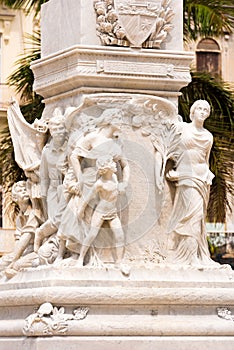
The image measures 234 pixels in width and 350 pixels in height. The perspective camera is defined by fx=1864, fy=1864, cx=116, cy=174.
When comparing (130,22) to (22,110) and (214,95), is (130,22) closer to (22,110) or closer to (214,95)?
(22,110)

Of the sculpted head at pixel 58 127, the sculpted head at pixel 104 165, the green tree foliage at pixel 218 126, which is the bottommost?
the green tree foliage at pixel 218 126

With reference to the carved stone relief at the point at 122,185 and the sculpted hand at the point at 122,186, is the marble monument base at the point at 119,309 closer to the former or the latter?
the carved stone relief at the point at 122,185

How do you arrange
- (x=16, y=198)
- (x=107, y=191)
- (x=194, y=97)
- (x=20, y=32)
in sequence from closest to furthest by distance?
(x=107, y=191)
(x=16, y=198)
(x=194, y=97)
(x=20, y=32)

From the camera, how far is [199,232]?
63.0ft

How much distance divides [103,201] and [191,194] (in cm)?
103

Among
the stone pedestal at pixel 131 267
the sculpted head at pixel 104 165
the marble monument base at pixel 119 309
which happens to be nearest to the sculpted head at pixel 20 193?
the stone pedestal at pixel 131 267

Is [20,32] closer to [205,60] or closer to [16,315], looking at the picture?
[205,60]

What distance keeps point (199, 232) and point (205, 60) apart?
30.4 meters

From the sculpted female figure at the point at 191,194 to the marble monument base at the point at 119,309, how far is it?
28cm

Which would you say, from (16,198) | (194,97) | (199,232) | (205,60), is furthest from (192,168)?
(205,60)

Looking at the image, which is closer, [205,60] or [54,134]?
[54,134]

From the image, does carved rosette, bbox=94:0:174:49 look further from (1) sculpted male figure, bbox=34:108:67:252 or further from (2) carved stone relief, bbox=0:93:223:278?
(1) sculpted male figure, bbox=34:108:67:252

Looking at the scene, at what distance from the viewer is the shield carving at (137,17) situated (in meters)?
19.2

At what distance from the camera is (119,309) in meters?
18.4
